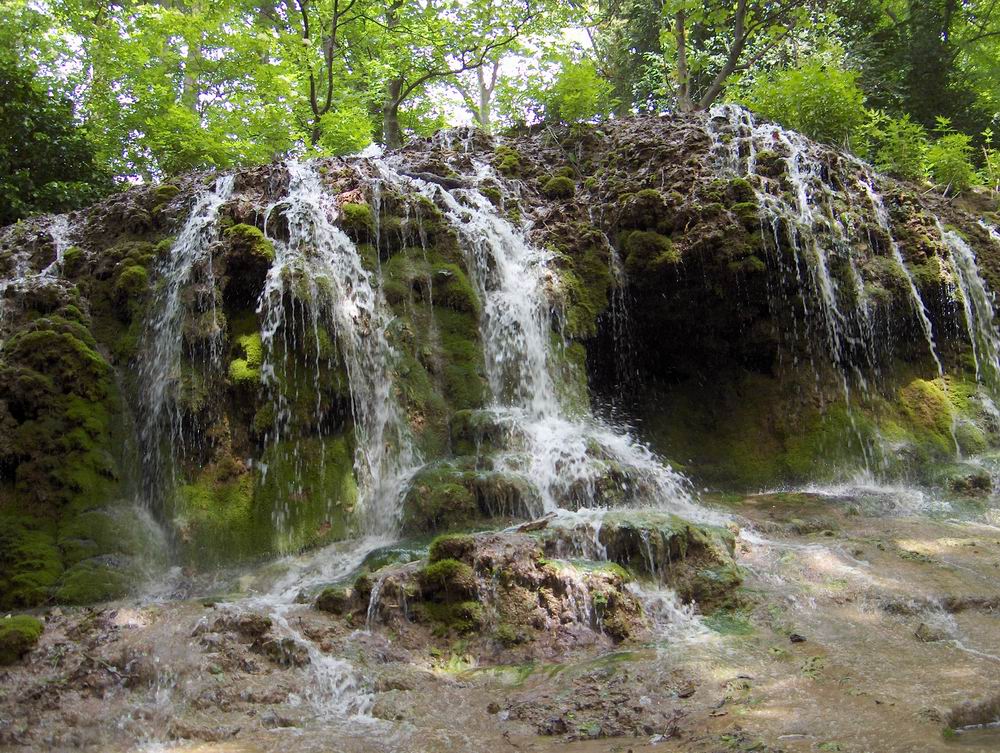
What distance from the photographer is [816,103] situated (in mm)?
12203

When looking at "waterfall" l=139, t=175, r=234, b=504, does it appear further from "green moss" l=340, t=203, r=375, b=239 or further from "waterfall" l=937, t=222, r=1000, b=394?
"waterfall" l=937, t=222, r=1000, b=394

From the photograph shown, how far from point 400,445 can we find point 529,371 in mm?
1919

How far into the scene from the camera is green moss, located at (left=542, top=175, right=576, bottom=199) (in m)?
11.3

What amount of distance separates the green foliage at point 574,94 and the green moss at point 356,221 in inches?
198

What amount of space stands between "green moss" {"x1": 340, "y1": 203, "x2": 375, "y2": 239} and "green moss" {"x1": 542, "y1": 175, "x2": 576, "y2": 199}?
3.15 metres

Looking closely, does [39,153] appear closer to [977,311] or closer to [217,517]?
[217,517]

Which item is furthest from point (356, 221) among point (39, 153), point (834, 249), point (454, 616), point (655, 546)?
point (39, 153)

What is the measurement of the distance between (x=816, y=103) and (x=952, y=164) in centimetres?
247

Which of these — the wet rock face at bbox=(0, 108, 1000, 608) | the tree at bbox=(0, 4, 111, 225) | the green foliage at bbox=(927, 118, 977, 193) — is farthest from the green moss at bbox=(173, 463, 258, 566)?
the green foliage at bbox=(927, 118, 977, 193)

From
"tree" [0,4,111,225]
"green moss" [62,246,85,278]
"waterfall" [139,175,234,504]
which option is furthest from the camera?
"tree" [0,4,111,225]

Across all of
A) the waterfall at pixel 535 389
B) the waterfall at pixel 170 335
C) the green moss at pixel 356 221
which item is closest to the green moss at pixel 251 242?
the waterfall at pixel 170 335

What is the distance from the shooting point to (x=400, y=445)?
7961mm

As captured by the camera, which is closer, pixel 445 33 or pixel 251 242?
pixel 251 242

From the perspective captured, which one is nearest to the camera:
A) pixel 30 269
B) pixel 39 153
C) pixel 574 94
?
pixel 30 269
